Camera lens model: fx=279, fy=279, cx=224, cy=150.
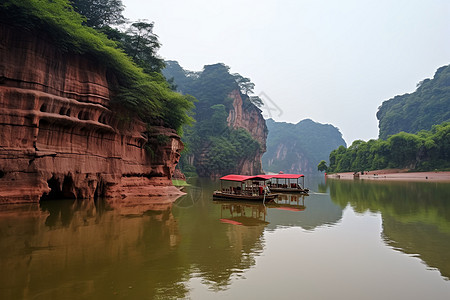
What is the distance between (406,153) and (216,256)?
70.8 meters

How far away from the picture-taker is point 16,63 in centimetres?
1748

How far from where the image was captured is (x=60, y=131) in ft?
62.3

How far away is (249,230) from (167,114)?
58.1ft

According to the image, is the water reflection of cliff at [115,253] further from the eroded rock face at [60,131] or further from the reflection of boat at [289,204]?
the reflection of boat at [289,204]

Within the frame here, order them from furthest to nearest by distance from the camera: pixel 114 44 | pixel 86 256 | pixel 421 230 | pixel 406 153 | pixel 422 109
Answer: pixel 422 109 < pixel 406 153 < pixel 114 44 < pixel 421 230 < pixel 86 256

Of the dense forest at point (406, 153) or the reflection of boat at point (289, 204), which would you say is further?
the dense forest at point (406, 153)

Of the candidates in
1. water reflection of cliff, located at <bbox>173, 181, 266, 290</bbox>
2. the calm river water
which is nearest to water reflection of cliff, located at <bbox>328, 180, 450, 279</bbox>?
the calm river water

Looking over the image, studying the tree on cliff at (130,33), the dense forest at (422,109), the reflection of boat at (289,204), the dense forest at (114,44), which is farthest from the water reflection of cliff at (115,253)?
the dense forest at (422,109)

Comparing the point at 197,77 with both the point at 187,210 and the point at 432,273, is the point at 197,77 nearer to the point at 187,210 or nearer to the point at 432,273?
the point at 187,210

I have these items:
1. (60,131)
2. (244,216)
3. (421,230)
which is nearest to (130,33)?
(60,131)

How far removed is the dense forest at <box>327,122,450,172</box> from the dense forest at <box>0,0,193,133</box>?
194 feet

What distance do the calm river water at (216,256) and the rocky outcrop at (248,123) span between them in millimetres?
67196

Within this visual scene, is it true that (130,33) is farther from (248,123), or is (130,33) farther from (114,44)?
(248,123)

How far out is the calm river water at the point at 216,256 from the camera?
6461mm
